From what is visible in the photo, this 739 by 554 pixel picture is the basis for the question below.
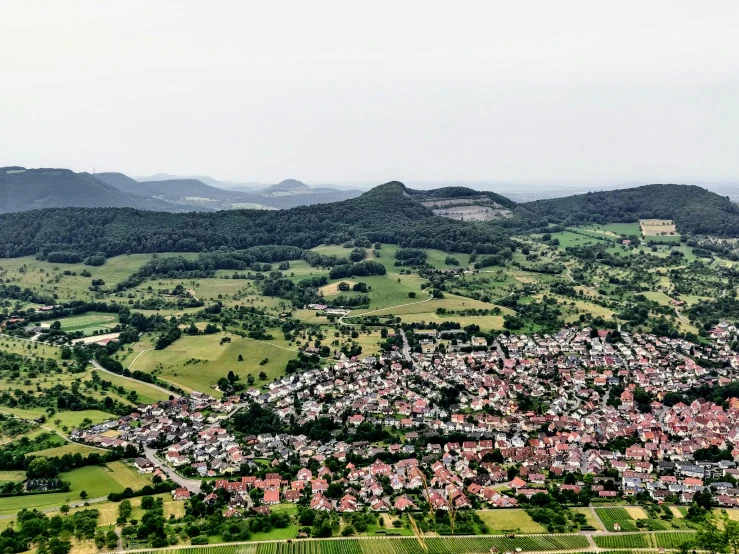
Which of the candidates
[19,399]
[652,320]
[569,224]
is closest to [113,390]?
[19,399]

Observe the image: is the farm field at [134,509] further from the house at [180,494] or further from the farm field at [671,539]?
the farm field at [671,539]

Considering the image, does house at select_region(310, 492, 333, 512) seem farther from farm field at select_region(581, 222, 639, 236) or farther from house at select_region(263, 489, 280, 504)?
farm field at select_region(581, 222, 639, 236)

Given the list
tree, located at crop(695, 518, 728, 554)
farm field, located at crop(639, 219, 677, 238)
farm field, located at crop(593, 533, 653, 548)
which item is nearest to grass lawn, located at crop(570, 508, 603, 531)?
farm field, located at crop(593, 533, 653, 548)

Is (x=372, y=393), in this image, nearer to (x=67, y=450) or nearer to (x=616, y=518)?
(x=67, y=450)

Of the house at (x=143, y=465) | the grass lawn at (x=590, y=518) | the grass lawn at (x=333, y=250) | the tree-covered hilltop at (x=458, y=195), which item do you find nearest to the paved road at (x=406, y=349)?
the house at (x=143, y=465)

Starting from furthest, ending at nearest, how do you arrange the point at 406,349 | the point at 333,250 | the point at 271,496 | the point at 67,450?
the point at 333,250 < the point at 406,349 < the point at 67,450 < the point at 271,496

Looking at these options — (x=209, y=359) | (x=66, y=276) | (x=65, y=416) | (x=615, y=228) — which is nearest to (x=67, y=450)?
(x=65, y=416)
